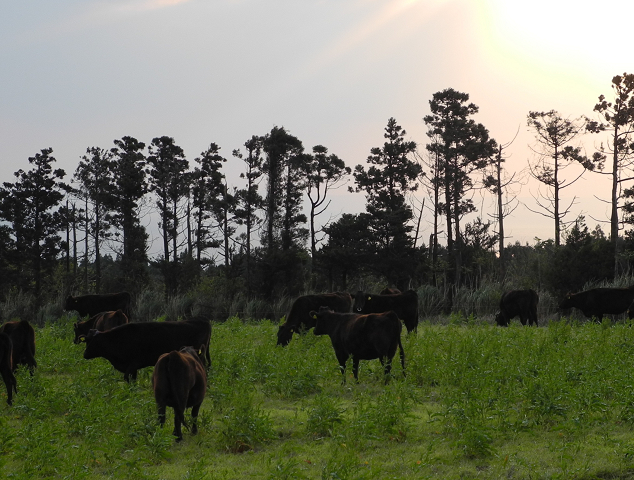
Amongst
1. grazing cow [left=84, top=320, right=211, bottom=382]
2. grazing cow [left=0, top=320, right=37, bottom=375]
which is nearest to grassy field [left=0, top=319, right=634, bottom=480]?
grazing cow [left=84, top=320, right=211, bottom=382]

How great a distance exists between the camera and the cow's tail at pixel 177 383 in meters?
9.15

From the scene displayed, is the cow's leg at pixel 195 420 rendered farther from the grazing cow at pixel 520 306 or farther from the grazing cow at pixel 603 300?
the grazing cow at pixel 603 300

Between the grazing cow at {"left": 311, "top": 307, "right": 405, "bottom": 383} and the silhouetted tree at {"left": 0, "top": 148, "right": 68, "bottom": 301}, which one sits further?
the silhouetted tree at {"left": 0, "top": 148, "right": 68, "bottom": 301}

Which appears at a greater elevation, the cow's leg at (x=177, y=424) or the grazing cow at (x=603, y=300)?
the grazing cow at (x=603, y=300)

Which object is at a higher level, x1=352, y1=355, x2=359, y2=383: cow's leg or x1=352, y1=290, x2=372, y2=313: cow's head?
x1=352, y1=290, x2=372, y2=313: cow's head

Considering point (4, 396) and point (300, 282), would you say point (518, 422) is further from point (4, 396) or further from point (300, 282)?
point (300, 282)

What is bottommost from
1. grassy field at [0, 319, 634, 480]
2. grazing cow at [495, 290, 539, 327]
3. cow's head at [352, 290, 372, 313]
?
grassy field at [0, 319, 634, 480]

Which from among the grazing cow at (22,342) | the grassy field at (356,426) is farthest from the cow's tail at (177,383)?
the grazing cow at (22,342)

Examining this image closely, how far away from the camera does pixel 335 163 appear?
160 ft

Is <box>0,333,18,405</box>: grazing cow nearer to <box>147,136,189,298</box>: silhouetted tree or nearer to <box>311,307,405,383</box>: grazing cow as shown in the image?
<box>311,307,405,383</box>: grazing cow

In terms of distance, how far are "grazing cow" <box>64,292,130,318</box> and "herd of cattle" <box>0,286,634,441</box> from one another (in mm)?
7319

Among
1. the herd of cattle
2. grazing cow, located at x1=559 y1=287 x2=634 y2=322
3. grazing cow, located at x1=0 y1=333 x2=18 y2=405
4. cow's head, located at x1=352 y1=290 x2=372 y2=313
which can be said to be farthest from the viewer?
grazing cow, located at x1=559 y1=287 x2=634 y2=322

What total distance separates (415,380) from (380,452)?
440 cm

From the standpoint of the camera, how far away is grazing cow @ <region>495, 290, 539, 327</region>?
24250 millimetres
